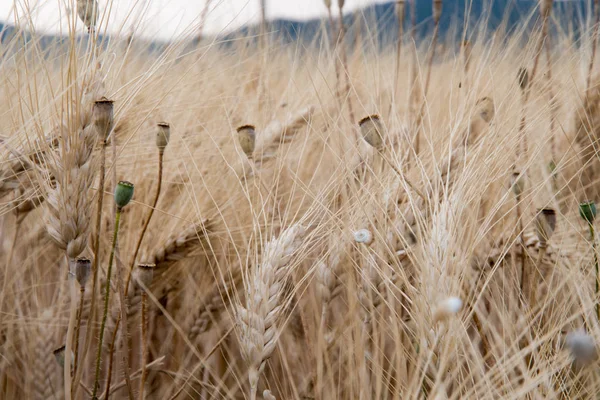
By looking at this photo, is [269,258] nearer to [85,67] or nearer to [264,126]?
[85,67]

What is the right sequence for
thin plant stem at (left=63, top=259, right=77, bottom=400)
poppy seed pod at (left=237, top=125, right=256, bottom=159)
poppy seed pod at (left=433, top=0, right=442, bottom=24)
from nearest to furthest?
thin plant stem at (left=63, top=259, right=77, bottom=400) → poppy seed pod at (left=237, top=125, right=256, bottom=159) → poppy seed pod at (left=433, top=0, right=442, bottom=24)

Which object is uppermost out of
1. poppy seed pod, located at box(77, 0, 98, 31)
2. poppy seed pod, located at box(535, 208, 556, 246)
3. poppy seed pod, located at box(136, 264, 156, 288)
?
poppy seed pod, located at box(77, 0, 98, 31)

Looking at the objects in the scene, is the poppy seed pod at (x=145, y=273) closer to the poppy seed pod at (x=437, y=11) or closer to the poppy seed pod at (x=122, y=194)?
the poppy seed pod at (x=122, y=194)

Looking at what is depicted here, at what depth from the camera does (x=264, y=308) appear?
0.69m

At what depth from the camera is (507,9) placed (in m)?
1.56

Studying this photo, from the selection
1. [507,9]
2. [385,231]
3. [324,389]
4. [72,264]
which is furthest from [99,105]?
[507,9]

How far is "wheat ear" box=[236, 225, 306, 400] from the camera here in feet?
Answer: 2.18

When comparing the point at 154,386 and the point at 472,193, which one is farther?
the point at 154,386

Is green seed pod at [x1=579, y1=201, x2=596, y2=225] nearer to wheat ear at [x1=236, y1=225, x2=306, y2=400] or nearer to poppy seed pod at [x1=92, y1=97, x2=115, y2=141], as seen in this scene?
wheat ear at [x1=236, y1=225, x2=306, y2=400]

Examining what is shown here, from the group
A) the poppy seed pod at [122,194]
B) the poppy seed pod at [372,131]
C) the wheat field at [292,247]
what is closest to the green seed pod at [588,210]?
the wheat field at [292,247]

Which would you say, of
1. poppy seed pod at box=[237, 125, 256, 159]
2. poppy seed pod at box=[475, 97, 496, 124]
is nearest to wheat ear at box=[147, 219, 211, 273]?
poppy seed pod at box=[237, 125, 256, 159]

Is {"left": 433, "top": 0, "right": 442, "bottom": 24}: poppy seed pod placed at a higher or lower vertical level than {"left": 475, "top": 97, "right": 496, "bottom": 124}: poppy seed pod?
higher

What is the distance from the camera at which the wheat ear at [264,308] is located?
66cm

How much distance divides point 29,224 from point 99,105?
0.76 meters
